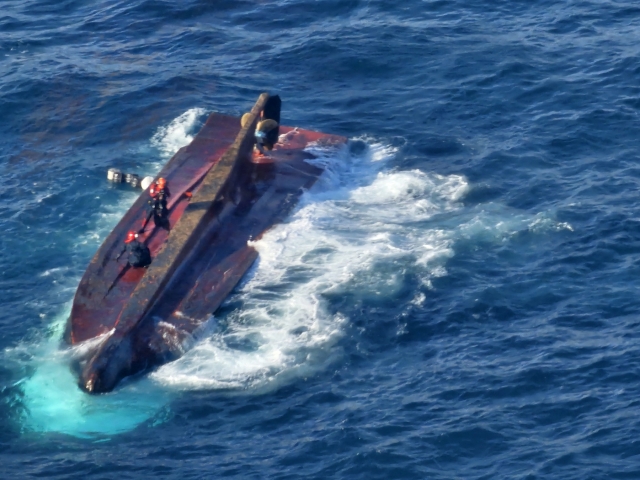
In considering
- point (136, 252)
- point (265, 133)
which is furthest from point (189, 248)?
point (265, 133)

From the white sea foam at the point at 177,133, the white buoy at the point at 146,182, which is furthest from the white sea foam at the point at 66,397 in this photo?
the white sea foam at the point at 177,133

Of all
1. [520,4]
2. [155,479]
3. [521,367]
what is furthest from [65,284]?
[520,4]

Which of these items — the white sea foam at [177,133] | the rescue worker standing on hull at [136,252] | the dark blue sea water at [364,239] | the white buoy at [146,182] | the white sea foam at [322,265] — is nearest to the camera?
the dark blue sea water at [364,239]

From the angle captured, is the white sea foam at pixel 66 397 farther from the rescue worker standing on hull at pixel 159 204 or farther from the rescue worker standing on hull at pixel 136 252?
the rescue worker standing on hull at pixel 159 204

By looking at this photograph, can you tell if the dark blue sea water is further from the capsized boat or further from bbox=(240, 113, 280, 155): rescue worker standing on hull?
bbox=(240, 113, 280, 155): rescue worker standing on hull

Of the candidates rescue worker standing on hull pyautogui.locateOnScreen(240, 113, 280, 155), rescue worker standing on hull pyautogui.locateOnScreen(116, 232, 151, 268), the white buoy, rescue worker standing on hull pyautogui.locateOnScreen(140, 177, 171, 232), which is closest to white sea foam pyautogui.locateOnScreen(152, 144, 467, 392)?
rescue worker standing on hull pyautogui.locateOnScreen(240, 113, 280, 155)
